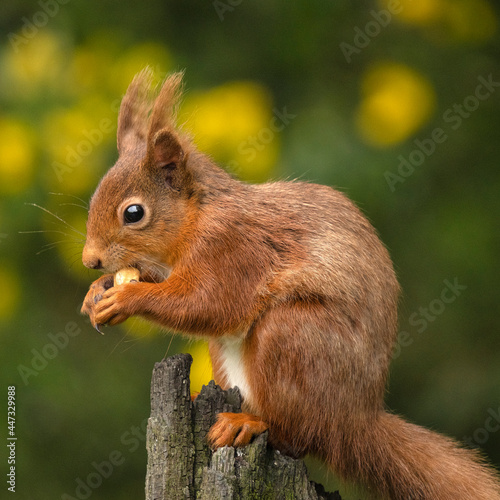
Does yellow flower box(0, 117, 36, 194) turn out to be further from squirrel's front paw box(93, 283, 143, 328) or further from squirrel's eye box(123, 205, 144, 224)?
squirrel's front paw box(93, 283, 143, 328)

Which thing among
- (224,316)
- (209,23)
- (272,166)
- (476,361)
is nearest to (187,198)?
(224,316)

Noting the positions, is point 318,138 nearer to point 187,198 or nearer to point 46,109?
point 187,198

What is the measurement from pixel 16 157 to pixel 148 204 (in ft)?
4.10

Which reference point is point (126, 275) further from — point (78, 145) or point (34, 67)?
point (34, 67)

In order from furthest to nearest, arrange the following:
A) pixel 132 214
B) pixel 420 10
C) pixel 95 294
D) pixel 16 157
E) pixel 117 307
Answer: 1. pixel 420 10
2. pixel 16 157
3. pixel 95 294
4. pixel 132 214
5. pixel 117 307

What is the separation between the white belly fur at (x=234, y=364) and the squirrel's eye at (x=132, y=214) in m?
0.65

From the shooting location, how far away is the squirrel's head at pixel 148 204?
3363 millimetres

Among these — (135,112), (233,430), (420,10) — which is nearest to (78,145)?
(135,112)

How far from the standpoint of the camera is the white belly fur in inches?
134

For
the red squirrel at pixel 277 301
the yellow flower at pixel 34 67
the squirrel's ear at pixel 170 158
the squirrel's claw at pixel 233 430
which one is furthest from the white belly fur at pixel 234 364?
the yellow flower at pixel 34 67

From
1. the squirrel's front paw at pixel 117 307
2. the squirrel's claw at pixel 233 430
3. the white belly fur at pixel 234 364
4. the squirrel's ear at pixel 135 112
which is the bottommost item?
the squirrel's claw at pixel 233 430

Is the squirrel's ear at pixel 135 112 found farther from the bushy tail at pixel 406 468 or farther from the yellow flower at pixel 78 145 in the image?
the bushy tail at pixel 406 468

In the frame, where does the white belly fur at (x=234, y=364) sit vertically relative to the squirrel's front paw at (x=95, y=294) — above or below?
below

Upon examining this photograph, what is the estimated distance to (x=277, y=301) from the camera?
129 inches
